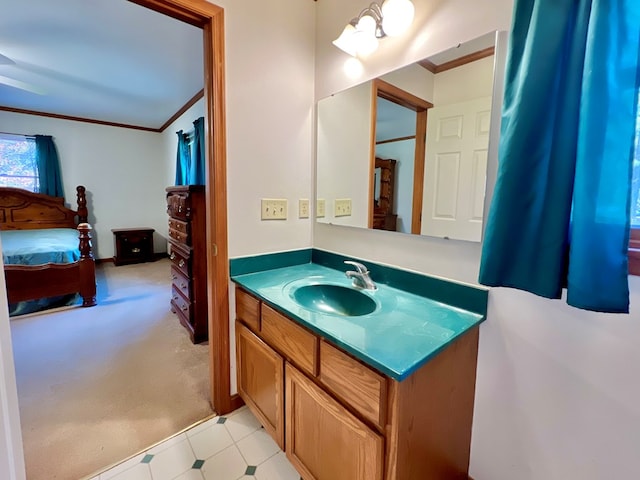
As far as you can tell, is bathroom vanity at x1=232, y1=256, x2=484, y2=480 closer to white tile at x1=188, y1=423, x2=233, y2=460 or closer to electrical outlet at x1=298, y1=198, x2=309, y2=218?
white tile at x1=188, y1=423, x2=233, y2=460

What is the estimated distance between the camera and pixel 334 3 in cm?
155

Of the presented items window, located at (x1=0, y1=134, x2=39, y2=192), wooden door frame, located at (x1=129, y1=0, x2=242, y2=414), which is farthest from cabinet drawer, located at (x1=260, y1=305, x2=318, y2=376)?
window, located at (x1=0, y1=134, x2=39, y2=192)

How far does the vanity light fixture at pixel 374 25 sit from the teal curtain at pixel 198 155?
263 cm

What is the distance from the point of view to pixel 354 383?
2.88ft

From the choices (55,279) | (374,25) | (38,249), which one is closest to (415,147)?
(374,25)

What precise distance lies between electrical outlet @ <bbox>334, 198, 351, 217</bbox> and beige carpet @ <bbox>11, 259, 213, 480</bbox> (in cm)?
136

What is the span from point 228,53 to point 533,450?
6.69 ft

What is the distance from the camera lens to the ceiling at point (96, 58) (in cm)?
198

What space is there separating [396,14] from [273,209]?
1.05 metres

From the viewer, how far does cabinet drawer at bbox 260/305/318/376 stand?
104 cm

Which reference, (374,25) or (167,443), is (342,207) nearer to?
(374,25)

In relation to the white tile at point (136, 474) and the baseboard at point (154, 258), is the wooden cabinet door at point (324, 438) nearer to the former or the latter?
the white tile at point (136, 474)

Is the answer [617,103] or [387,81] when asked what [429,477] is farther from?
[387,81]

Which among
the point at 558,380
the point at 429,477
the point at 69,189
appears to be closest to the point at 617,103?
the point at 558,380
